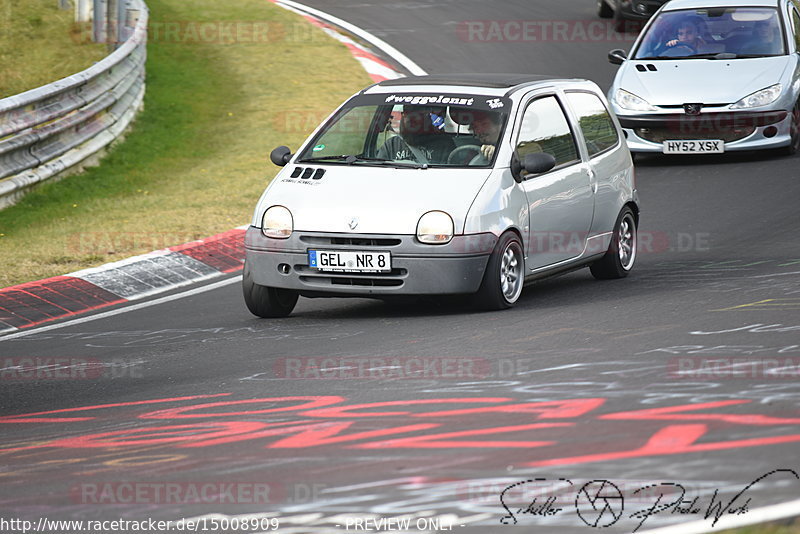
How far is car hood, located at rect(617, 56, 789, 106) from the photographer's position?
1482cm

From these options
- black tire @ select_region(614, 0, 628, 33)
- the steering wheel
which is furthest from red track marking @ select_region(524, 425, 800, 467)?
black tire @ select_region(614, 0, 628, 33)

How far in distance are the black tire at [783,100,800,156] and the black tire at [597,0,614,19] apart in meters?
9.34

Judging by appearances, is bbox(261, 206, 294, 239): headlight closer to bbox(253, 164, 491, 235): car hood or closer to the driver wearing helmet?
bbox(253, 164, 491, 235): car hood

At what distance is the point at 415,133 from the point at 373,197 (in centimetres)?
89

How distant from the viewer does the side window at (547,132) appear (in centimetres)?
963

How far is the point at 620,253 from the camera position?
1056cm

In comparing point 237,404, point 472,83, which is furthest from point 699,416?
point 472,83

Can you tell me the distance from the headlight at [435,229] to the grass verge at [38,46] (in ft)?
32.6

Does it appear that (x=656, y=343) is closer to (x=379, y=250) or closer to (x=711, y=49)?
(x=379, y=250)

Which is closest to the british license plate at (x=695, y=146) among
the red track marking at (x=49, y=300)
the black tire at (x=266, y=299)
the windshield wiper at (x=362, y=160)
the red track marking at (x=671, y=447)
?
the windshield wiper at (x=362, y=160)

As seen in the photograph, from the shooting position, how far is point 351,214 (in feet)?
28.8

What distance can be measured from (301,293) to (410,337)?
3.57 ft

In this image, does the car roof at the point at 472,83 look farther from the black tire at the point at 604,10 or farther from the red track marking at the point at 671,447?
the black tire at the point at 604,10
